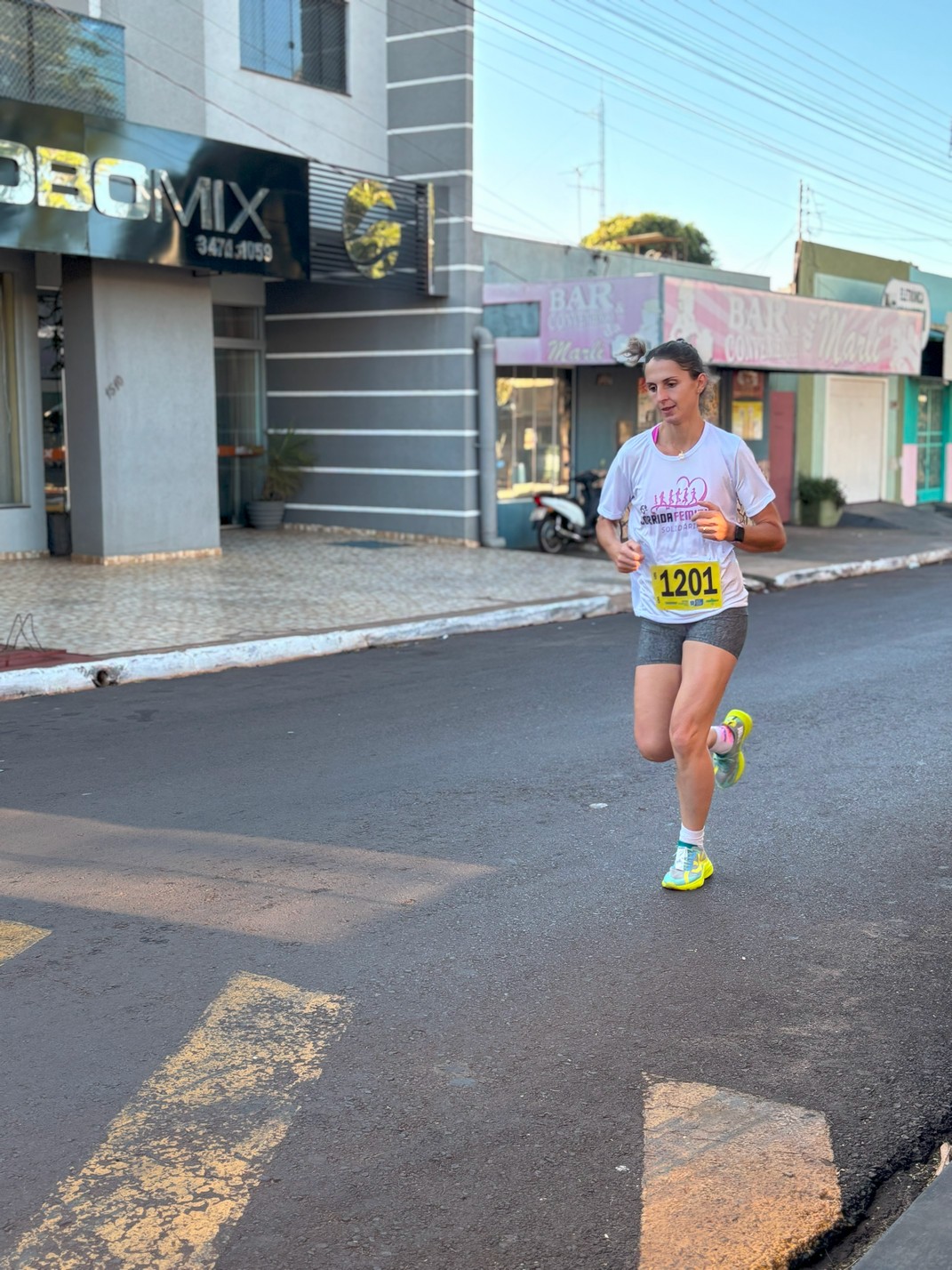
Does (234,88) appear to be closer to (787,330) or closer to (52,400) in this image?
(52,400)

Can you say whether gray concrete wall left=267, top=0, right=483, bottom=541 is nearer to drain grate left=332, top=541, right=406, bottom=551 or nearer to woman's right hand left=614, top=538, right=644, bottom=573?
drain grate left=332, top=541, right=406, bottom=551

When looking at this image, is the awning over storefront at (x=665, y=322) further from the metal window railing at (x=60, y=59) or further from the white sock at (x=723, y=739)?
the white sock at (x=723, y=739)

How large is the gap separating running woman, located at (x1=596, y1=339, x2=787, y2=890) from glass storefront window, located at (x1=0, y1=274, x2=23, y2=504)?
1298 centimetres

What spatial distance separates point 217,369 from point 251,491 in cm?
185

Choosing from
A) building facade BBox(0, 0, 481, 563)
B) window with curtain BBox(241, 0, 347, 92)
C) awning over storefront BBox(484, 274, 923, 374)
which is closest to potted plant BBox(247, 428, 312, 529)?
building facade BBox(0, 0, 481, 563)

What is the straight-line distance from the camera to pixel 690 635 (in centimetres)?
525

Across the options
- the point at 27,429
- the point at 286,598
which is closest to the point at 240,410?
the point at 27,429

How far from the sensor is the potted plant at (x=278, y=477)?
20672 mm

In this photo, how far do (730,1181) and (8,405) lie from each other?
15319 mm

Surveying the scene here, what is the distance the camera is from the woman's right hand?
16.9 ft

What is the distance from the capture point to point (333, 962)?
4527 mm

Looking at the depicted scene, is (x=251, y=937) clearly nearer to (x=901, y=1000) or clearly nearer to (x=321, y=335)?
(x=901, y=1000)

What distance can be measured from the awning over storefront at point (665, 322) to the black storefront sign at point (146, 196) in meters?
3.29

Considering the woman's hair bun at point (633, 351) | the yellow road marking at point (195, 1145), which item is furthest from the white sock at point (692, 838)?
the woman's hair bun at point (633, 351)
